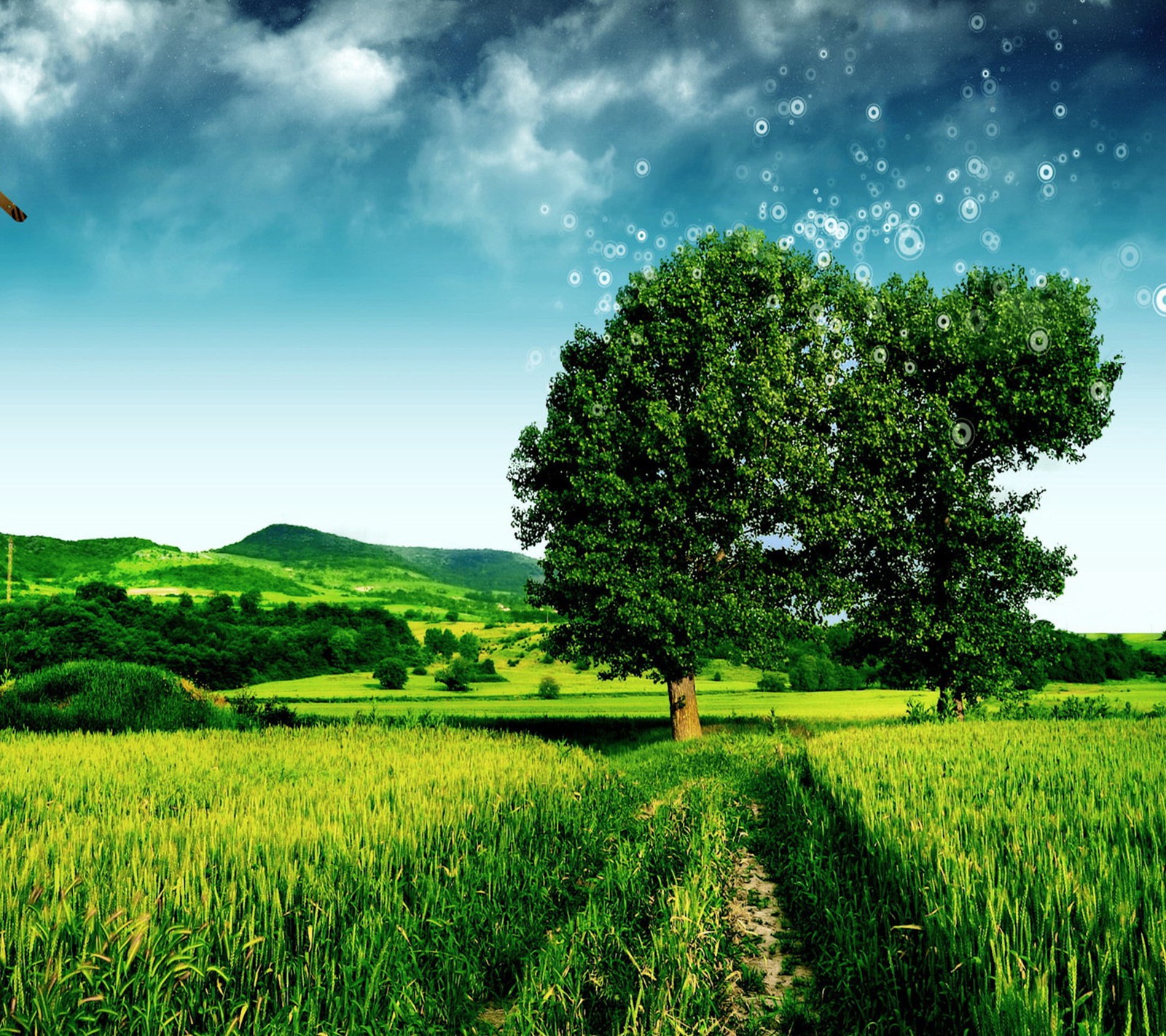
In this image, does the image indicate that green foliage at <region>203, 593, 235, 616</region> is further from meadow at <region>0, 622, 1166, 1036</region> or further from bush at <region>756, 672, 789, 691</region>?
meadow at <region>0, 622, 1166, 1036</region>

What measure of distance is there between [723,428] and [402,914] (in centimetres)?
1796

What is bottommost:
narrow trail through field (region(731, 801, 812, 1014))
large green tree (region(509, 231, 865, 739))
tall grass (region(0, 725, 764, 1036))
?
narrow trail through field (region(731, 801, 812, 1014))

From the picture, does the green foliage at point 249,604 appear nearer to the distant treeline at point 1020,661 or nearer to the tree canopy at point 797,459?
the distant treeline at point 1020,661

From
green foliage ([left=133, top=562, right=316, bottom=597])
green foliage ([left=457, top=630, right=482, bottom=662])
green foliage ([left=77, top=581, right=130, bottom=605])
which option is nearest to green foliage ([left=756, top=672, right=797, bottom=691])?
green foliage ([left=457, top=630, right=482, bottom=662])

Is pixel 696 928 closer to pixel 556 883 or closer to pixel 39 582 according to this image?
pixel 556 883

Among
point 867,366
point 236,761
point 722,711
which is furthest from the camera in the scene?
point 722,711

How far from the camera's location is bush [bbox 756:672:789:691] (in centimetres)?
5038

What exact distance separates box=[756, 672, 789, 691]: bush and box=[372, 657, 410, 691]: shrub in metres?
26.5

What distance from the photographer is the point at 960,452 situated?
2483 cm

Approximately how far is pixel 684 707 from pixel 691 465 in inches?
322

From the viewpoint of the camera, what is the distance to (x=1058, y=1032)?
3289 mm

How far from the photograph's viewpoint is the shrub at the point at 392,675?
5084 centimetres

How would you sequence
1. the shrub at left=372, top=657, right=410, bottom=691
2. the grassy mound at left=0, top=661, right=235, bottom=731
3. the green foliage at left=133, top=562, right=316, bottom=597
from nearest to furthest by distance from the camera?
the grassy mound at left=0, top=661, right=235, bottom=731 < the shrub at left=372, top=657, right=410, bottom=691 < the green foliage at left=133, top=562, right=316, bottom=597

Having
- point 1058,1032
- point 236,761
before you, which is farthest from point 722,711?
point 1058,1032
